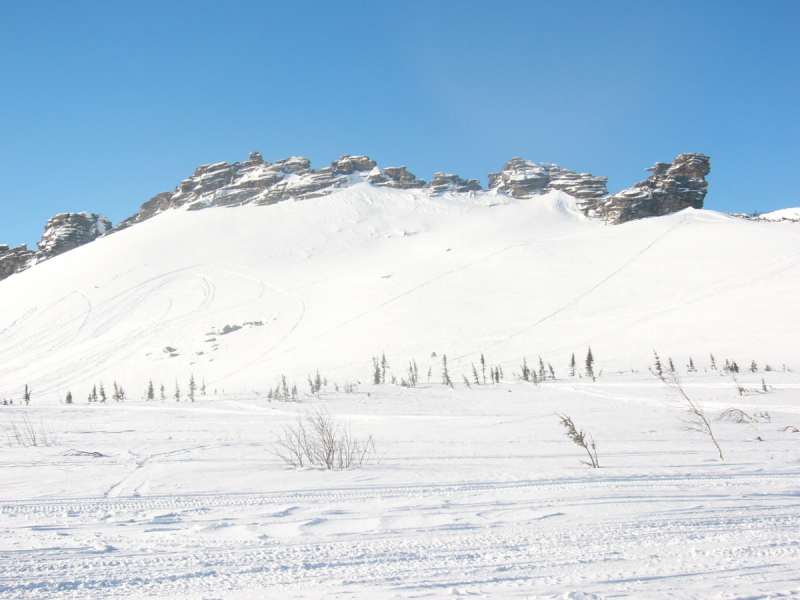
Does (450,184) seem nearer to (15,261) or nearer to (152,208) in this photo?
(152,208)

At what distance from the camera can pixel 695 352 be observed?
2066 cm

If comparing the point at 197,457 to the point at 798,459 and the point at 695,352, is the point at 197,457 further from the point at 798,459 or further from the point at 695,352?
the point at 695,352

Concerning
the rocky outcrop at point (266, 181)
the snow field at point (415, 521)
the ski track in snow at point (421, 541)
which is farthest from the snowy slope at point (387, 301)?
the rocky outcrop at point (266, 181)

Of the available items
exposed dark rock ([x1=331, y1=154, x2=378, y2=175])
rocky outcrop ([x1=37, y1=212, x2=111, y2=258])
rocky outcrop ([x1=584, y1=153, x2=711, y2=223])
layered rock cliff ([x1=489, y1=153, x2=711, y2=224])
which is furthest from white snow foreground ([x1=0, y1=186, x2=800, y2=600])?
rocky outcrop ([x1=37, y1=212, x2=111, y2=258])

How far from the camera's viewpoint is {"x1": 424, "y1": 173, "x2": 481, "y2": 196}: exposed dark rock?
76963mm

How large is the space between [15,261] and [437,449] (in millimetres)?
106757

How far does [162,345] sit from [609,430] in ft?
104

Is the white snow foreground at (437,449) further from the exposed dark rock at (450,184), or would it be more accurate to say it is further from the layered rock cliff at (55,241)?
the layered rock cliff at (55,241)

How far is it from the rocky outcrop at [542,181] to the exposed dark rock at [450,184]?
456cm

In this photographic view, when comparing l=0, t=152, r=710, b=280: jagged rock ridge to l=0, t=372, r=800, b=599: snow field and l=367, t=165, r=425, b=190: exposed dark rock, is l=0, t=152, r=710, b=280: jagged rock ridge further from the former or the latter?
l=0, t=372, r=800, b=599: snow field

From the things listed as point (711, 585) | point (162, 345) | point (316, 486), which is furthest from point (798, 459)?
point (162, 345)

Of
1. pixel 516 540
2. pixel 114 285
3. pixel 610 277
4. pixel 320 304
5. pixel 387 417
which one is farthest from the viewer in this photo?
pixel 114 285

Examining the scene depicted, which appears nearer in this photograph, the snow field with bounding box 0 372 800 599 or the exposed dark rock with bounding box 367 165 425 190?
the snow field with bounding box 0 372 800 599

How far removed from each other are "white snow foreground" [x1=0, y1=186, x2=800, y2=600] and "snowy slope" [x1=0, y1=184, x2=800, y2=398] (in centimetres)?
24
